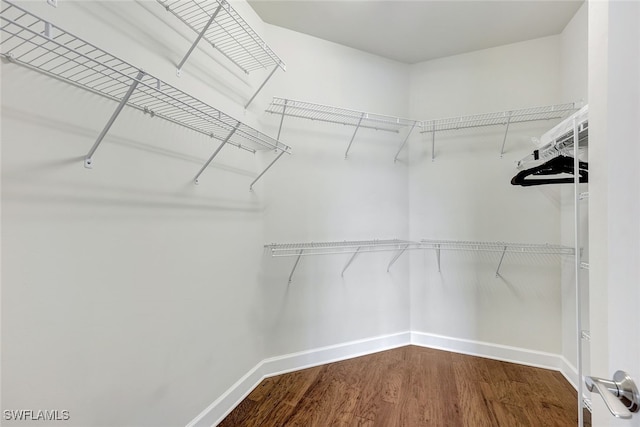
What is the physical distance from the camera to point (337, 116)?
2.31 m

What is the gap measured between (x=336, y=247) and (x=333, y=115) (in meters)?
1.06

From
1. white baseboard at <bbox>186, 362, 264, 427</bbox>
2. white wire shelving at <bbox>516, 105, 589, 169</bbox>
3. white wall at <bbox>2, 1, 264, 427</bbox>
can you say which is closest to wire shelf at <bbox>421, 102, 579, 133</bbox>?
white wire shelving at <bbox>516, 105, 589, 169</bbox>

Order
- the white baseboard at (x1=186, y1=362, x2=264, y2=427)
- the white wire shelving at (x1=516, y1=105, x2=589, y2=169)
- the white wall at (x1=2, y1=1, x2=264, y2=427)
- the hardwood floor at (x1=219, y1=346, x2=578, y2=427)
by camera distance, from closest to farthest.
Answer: the white wall at (x1=2, y1=1, x2=264, y2=427) → the white wire shelving at (x1=516, y1=105, x2=589, y2=169) → the white baseboard at (x1=186, y1=362, x2=264, y2=427) → the hardwood floor at (x1=219, y1=346, x2=578, y2=427)

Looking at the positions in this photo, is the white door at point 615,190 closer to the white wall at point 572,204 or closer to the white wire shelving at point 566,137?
the white wire shelving at point 566,137

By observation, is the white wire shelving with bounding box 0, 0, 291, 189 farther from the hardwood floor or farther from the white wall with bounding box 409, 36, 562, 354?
the white wall with bounding box 409, 36, 562, 354

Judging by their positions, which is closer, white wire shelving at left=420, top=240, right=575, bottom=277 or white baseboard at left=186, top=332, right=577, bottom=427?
white baseboard at left=186, top=332, right=577, bottom=427

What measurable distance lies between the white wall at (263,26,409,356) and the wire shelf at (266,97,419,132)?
0.18ft

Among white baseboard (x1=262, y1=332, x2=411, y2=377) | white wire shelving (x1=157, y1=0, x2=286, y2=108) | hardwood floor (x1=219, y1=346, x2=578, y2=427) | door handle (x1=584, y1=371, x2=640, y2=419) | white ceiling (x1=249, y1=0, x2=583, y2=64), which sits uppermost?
white ceiling (x1=249, y1=0, x2=583, y2=64)

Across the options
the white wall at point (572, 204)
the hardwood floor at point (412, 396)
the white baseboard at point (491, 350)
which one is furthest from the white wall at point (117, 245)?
the white wall at point (572, 204)

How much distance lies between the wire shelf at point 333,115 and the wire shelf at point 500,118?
20 cm

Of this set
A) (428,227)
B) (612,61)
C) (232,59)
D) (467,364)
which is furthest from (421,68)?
(467,364)

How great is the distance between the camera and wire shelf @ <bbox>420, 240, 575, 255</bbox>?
2.09m

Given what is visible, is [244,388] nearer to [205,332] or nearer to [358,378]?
[205,332]

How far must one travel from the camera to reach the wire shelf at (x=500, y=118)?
6.75 ft
